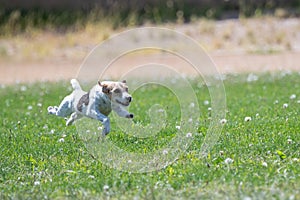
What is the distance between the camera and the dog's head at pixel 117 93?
19.5 feet

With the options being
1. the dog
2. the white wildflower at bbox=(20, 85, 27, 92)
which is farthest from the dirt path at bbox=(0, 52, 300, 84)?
the dog

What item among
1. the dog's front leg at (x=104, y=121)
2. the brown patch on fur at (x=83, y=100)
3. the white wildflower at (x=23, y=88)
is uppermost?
the brown patch on fur at (x=83, y=100)

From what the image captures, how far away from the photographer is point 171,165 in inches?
239

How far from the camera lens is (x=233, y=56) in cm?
1844

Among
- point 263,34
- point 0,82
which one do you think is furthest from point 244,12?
point 0,82

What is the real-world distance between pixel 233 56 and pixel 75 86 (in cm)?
1225

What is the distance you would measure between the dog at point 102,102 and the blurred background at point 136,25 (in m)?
9.80

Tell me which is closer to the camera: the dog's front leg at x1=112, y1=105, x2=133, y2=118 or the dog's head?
the dog's head

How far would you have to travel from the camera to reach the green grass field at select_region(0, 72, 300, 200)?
5.29 metres

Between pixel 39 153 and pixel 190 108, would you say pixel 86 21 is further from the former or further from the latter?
pixel 39 153

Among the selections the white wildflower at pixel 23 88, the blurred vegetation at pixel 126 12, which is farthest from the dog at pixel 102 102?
the blurred vegetation at pixel 126 12

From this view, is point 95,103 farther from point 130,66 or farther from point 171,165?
point 130,66

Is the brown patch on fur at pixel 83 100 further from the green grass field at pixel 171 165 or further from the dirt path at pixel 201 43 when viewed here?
the dirt path at pixel 201 43

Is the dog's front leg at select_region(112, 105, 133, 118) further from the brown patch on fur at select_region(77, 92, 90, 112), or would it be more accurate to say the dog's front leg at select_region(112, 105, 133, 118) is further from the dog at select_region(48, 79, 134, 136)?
the brown patch on fur at select_region(77, 92, 90, 112)
